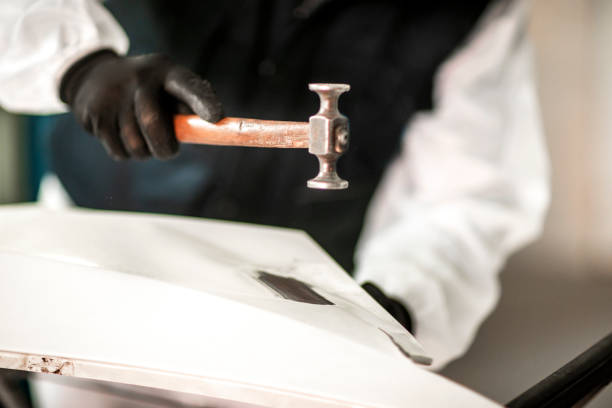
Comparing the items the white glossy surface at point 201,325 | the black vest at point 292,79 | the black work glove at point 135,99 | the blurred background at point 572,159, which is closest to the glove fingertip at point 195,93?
the black work glove at point 135,99

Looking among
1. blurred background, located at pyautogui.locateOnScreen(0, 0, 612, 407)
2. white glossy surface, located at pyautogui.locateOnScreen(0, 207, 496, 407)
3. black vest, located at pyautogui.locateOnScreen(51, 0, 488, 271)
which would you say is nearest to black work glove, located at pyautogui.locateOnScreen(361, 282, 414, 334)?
white glossy surface, located at pyautogui.locateOnScreen(0, 207, 496, 407)

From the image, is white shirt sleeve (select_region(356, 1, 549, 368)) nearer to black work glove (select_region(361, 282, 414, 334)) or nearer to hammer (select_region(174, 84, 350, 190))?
black work glove (select_region(361, 282, 414, 334))

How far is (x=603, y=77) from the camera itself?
46.9 inches

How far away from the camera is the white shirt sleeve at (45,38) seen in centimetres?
49

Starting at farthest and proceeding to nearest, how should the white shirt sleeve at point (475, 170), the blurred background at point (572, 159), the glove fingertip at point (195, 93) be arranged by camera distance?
the blurred background at point (572, 159) → the white shirt sleeve at point (475, 170) → the glove fingertip at point (195, 93)

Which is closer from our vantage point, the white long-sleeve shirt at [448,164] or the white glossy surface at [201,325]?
the white glossy surface at [201,325]

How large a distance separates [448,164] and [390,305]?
46 cm

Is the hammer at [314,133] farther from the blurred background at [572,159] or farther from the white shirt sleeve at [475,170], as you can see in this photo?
the blurred background at [572,159]

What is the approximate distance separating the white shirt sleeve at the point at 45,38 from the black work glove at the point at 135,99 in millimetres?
17

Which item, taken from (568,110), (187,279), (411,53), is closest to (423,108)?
(411,53)

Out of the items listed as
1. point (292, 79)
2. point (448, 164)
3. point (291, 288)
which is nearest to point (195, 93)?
point (291, 288)

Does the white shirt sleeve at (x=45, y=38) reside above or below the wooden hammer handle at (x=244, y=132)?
above

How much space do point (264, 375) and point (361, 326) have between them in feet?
0.21

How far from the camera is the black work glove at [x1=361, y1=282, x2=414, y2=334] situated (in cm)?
44
